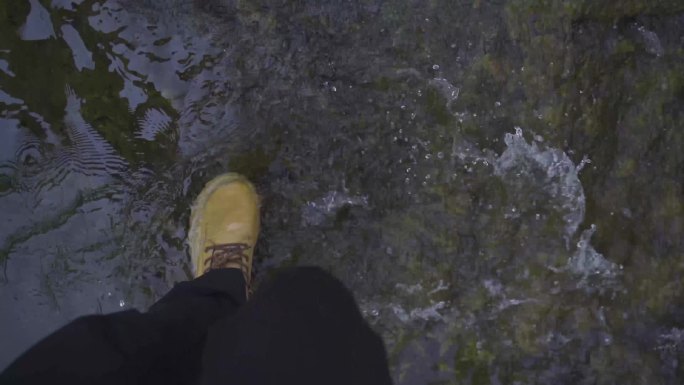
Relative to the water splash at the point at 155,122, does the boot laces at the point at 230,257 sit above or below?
below

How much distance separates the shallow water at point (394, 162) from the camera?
194cm

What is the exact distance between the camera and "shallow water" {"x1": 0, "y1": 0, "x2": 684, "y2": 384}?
1936mm

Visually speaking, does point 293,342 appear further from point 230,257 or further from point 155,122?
point 155,122

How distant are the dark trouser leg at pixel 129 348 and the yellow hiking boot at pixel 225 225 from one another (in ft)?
1.01

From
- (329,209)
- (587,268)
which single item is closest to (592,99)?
(587,268)

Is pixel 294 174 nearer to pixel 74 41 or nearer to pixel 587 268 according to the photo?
pixel 74 41

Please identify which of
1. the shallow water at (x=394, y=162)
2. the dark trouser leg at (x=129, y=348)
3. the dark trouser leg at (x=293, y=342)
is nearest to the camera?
the dark trouser leg at (x=129, y=348)

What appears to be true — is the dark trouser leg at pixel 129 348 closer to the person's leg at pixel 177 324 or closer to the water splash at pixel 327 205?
the person's leg at pixel 177 324

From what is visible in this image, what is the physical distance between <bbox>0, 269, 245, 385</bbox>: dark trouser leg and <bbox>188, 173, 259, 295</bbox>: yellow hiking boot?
1.01 ft

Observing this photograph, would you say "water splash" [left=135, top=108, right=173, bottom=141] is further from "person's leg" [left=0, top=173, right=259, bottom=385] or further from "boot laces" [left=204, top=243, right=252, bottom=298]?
"boot laces" [left=204, top=243, right=252, bottom=298]

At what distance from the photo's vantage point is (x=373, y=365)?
170 cm

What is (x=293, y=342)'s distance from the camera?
150cm

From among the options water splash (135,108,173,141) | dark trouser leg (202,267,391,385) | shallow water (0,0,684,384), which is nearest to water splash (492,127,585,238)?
shallow water (0,0,684,384)

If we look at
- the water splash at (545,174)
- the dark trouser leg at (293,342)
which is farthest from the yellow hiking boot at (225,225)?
the water splash at (545,174)
